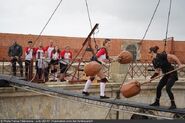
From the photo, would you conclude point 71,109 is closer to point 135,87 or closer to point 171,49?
point 135,87

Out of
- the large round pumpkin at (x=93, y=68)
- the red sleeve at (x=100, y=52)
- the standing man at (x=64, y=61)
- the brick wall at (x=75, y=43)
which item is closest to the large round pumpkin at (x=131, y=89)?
the large round pumpkin at (x=93, y=68)

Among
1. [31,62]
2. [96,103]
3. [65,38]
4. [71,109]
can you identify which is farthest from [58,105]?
[65,38]

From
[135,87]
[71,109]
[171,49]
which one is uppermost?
[171,49]

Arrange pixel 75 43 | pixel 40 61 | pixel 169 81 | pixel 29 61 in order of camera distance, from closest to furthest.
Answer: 1. pixel 169 81
2. pixel 40 61
3. pixel 29 61
4. pixel 75 43

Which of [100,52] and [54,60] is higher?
[100,52]

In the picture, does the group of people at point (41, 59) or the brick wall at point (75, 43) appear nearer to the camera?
the group of people at point (41, 59)

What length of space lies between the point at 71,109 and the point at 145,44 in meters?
14.5

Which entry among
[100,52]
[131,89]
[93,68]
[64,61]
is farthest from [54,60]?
[131,89]

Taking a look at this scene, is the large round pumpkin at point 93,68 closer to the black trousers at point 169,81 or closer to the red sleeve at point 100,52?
the red sleeve at point 100,52

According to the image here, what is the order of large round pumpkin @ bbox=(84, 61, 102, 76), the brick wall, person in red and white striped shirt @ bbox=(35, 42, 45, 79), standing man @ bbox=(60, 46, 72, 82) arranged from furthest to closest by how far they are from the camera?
the brick wall → standing man @ bbox=(60, 46, 72, 82) → person in red and white striped shirt @ bbox=(35, 42, 45, 79) → large round pumpkin @ bbox=(84, 61, 102, 76)

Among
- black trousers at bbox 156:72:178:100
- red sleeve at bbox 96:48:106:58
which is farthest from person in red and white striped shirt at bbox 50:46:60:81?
black trousers at bbox 156:72:178:100

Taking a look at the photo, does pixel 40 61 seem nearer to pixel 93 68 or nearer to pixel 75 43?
pixel 93 68

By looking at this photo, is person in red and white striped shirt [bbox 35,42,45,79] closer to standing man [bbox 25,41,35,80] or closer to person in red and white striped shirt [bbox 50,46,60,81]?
standing man [bbox 25,41,35,80]

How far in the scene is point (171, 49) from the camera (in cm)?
2914
